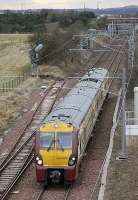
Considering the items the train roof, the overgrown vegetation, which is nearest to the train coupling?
the train roof

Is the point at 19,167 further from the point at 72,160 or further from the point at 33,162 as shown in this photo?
the point at 72,160

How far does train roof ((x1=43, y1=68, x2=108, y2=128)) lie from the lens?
2516 cm

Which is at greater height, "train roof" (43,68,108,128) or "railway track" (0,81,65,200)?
"train roof" (43,68,108,128)

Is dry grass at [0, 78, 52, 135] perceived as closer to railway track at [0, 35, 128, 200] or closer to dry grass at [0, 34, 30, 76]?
railway track at [0, 35, 128, 200]

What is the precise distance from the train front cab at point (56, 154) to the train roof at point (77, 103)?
0.88 metres

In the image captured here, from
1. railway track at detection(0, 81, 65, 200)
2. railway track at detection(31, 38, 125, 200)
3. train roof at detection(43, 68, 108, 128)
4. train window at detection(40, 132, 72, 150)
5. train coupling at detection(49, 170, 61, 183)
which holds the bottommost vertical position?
railway track at detection(31, 38, 125, 200)

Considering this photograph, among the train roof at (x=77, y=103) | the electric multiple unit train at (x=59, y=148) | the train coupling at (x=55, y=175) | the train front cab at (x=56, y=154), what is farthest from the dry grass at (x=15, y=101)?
the train coupling at (x=55, y=175)

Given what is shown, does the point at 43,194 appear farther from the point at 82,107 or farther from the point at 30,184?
the point at 82,107

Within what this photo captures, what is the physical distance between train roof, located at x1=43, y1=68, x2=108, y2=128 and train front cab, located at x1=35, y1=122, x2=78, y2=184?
2.87ft

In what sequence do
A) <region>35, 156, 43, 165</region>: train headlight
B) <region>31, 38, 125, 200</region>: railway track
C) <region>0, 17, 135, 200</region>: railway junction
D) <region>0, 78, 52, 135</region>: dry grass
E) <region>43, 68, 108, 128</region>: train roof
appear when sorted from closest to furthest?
<region>31, 38, 125, 200</region>: railway track
<region>0, 17, 135, 200</region>: railway junction
<region>35, 156, 43, 165</region>: train headlight
<region>43, 68, 108, 128</region>: train roof
<region>0, 78, 52, 135</region>: dry grass

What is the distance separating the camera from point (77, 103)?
28656mm

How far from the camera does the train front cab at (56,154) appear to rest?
76.3ft

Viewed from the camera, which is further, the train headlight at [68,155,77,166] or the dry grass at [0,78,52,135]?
the dry grass at [0,78,52,135]

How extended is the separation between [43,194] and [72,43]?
58.6 m
